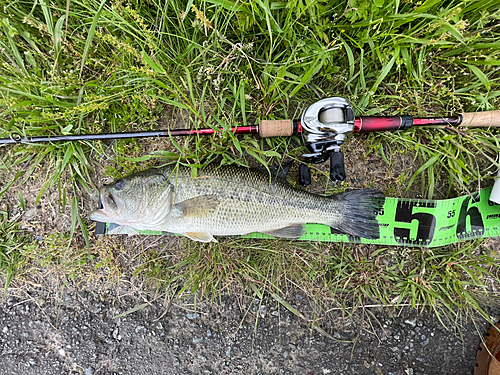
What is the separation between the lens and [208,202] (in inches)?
87.2

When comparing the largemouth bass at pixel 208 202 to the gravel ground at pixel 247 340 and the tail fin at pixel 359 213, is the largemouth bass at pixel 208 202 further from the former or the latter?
the gravel ground at pixel 247 340

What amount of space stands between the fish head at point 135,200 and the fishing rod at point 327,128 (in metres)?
0.40

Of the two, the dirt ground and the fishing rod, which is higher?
Result: the fishing rod

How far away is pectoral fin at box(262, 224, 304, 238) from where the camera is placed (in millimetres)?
2428

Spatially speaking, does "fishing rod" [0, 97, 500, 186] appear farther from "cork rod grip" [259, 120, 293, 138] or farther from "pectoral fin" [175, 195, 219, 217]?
"pectoral fin" [175, 195, 219, 217]

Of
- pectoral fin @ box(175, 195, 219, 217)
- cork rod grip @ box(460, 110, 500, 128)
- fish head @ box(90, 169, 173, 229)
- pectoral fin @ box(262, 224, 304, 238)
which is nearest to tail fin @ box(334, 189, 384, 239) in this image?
pectoral fin @ box(262, 224, 304, 238)

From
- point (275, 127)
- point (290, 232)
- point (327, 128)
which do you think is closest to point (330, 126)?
point (327, 128)

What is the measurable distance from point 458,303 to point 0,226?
469 centimetres

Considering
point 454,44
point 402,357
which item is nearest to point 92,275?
point 402,357

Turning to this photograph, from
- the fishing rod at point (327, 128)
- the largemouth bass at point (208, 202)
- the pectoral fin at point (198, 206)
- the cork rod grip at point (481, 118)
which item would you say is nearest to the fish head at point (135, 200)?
the largemouth bass at point (208, 202)

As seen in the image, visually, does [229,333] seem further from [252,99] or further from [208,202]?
[252,99]

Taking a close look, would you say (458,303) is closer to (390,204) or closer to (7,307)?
(390,204)

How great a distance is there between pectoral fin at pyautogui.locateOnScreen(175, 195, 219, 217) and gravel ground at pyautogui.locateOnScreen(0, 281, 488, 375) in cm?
105

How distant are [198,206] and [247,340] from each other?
1.52 m
